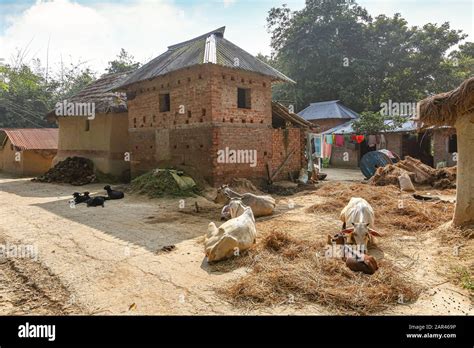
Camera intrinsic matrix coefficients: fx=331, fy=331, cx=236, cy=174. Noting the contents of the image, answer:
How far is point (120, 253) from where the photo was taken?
5688 mm

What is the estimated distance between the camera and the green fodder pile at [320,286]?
12.4 ft

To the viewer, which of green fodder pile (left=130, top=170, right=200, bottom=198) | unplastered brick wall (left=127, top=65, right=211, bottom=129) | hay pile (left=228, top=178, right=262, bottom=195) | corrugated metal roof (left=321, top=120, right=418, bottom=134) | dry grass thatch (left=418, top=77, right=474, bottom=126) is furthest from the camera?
corrugated metal roof (left=321, top=120, right=418, bottom=134)

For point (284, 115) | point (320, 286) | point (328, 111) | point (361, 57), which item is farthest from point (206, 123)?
point (361, 57)

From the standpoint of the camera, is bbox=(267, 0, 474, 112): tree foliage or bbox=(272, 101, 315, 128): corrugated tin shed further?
bbox=(267, 0, 474, 112): tree foliage

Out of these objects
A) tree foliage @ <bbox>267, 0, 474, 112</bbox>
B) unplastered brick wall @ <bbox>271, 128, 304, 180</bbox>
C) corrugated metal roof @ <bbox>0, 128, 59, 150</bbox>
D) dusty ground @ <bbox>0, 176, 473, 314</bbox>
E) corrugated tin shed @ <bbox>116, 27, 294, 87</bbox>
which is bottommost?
dusty ground @ <bbox>0, 176, 473, 314</bbox>

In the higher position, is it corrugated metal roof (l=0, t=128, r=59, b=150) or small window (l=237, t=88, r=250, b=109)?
small window (l=237, t=88, r=250, b=109)

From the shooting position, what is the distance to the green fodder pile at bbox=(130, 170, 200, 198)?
11516 mm

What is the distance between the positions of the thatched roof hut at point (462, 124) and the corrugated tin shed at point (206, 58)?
7.38 m

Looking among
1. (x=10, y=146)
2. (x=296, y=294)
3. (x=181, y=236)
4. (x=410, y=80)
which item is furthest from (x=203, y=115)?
(x=410, y=80)

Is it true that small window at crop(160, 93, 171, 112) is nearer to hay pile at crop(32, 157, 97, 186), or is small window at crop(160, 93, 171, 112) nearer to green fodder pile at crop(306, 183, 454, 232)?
hay pile at crop(32, 157, 97, 186)

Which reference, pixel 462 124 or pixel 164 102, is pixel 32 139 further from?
pixel 462 124

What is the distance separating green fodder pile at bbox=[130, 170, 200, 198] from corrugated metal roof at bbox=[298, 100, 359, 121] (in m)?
19.7

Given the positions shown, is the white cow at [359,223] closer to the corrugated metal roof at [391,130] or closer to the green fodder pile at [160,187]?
the green fodder pile at [160,187]

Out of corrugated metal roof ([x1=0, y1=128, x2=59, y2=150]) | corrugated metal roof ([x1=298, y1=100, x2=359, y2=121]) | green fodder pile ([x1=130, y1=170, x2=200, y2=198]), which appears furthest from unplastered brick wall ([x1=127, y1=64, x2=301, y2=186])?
corrugated metal roof ([x1=298, y1=100, x2=359, y2=121])
